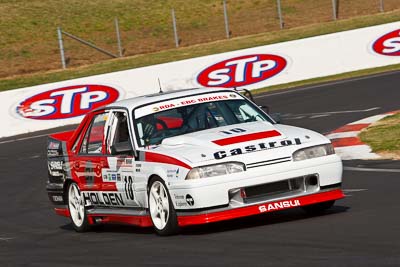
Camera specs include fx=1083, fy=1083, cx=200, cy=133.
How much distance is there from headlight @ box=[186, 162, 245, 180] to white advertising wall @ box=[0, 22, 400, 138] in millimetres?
18469

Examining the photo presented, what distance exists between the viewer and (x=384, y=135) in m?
16.5

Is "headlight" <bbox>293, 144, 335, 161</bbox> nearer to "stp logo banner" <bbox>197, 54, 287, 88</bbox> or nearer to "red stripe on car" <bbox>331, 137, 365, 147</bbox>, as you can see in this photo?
"red stripe on car" <bbox>331, 137, 365, 147</bbox>

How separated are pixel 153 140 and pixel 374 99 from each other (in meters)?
13.8

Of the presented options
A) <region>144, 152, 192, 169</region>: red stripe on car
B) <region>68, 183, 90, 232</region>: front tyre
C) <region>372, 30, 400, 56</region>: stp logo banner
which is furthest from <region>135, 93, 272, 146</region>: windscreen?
<region>372, 30, 400, 56</region>: stp logo banner

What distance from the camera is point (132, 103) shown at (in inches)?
439

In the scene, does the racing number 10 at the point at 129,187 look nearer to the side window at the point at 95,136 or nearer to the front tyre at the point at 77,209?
the side window at the point at 95,136

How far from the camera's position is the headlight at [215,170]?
9.57 meters

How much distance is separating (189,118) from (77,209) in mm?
1896

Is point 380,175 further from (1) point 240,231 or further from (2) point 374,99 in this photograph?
(2) point 374,99

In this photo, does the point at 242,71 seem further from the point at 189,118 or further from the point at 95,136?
the point at 189,118

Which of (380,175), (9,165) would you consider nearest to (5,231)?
(380,175)

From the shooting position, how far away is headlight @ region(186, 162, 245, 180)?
Result: 9570 millimetres

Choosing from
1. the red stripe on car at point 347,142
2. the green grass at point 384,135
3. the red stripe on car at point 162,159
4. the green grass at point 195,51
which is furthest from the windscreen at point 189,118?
the green grass at point 195,51

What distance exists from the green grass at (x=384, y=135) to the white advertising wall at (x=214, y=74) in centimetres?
1133
